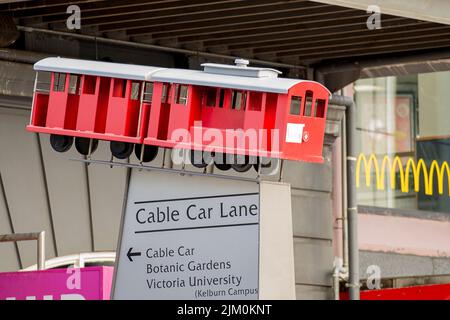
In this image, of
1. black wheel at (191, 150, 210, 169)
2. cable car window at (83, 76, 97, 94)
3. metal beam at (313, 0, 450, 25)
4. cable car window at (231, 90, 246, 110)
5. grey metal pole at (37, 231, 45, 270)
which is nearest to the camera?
black wheel at (191, 150, 210, 169)

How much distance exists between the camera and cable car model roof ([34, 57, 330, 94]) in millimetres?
13070

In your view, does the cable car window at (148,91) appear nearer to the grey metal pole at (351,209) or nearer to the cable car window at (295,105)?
the cable car window at (295,105)

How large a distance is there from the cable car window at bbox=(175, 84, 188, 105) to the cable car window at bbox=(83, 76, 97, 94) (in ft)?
3.03

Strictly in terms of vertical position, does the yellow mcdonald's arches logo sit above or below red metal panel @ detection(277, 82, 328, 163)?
below

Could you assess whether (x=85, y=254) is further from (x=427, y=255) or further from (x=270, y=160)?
(x=427, y=255)

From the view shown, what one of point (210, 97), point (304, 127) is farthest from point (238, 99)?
point (304, 127)

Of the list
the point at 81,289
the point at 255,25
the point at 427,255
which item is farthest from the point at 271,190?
the point at 427,255

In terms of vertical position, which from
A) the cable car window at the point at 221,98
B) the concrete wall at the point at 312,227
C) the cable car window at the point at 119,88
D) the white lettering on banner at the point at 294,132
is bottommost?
the concrete wall at the point at 312,227

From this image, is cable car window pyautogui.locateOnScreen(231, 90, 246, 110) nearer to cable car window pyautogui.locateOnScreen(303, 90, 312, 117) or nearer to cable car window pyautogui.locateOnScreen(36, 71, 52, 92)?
cable car window pyautogui.locateOnScreen(303, 90, 312, 117)

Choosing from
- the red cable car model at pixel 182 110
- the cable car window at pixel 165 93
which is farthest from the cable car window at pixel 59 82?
the cable car window at pixel 165 93

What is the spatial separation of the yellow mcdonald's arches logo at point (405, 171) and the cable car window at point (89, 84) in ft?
38.8

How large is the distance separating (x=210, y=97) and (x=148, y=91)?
661 mm

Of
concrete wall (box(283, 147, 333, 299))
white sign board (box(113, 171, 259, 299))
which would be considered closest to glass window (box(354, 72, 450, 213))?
concrete wall (box(283, 147, 333, 299))

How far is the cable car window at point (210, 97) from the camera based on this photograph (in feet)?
44.4
